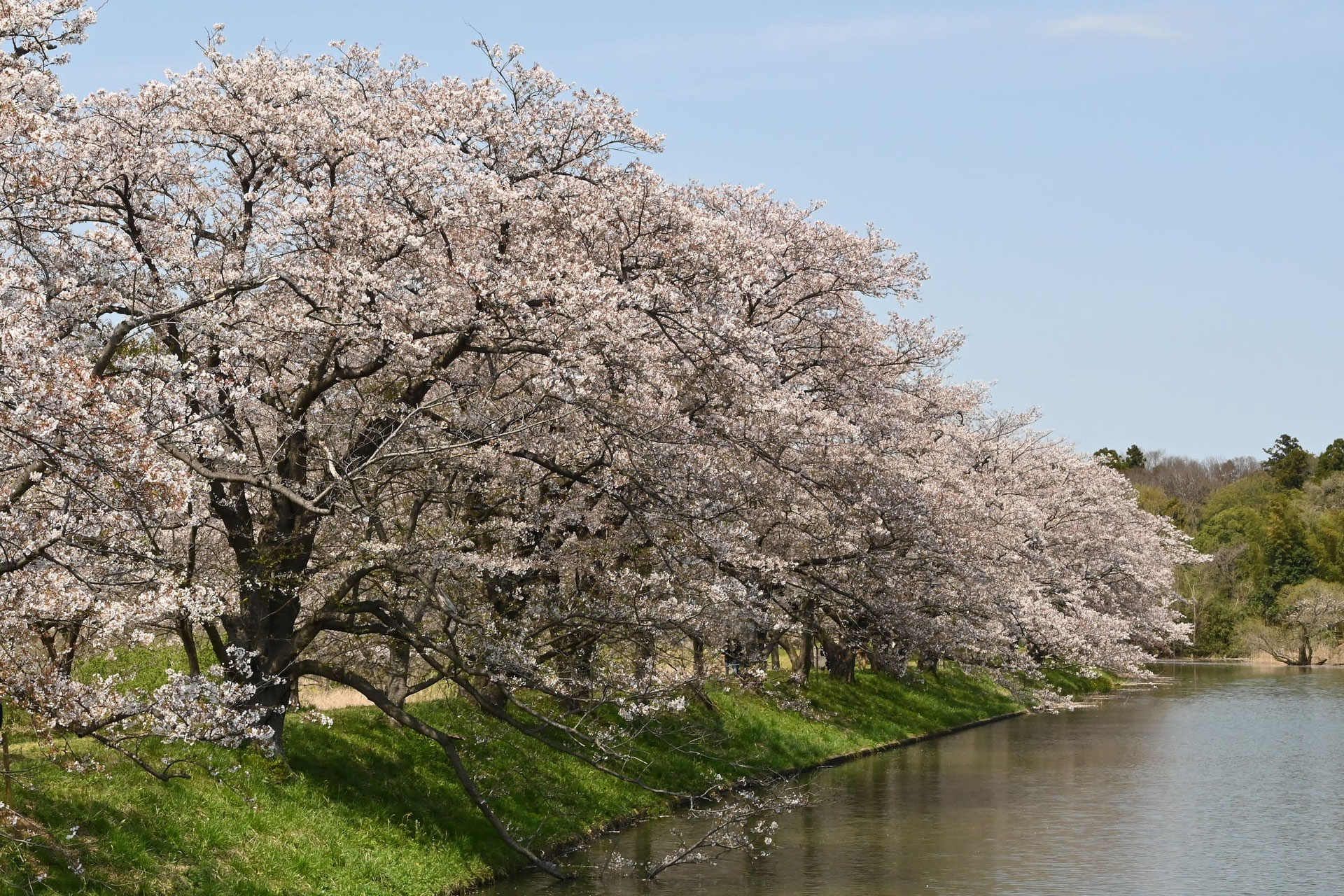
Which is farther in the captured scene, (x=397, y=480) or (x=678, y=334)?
(x=678, y=334)

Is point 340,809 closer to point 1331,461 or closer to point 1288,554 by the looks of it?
point 1288,554

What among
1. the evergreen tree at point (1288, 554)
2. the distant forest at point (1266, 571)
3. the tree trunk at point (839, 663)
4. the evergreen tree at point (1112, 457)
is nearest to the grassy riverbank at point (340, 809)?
the tree trunk at point (839, 663)

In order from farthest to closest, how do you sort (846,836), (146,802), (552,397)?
1. (846,836)
2. (552,397)
3. (146,802)

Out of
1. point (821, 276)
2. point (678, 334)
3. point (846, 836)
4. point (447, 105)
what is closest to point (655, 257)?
point (678, 334)

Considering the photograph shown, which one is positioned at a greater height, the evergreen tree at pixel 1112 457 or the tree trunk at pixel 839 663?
the evergreen tree at pixel 1112 457

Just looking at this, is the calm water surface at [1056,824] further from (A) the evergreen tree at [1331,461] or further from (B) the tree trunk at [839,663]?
(A) the evergreen tree at [1331,461]

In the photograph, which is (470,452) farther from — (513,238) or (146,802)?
(146,802)

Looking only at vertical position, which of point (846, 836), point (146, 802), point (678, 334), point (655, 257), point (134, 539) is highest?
Result: point (655, 257)

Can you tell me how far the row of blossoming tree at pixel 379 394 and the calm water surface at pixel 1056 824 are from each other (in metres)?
4.01

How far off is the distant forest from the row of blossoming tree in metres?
73.8

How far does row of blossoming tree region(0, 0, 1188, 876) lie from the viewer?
1570cm

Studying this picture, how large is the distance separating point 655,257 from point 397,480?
603 centimetres

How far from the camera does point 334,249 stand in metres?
19.3

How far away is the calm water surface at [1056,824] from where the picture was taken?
76.1 ft
